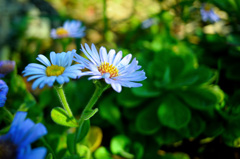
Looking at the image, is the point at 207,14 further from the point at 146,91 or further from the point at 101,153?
the point at 101,153

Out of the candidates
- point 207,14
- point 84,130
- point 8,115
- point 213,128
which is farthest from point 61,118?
point 207,14

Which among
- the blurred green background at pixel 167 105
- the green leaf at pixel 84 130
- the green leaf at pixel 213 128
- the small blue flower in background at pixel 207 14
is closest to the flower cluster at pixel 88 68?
the green leaf at pixel 84 130

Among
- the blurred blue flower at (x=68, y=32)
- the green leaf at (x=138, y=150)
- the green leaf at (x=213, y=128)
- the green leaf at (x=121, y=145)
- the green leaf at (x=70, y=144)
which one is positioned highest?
the blurred blue flower at (x=68, y=32)

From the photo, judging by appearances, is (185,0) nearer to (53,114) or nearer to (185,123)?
(185,123)

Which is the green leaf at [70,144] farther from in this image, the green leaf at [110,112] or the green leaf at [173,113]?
the green leaf at [173,113]

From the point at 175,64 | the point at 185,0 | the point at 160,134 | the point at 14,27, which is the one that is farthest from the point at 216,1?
the point at 14,27

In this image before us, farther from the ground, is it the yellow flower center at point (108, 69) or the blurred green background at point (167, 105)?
the yellow flower center at point (108, 69)
